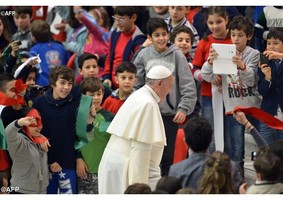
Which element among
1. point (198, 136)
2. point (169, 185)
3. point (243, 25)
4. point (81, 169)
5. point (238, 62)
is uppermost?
point (243, 25)

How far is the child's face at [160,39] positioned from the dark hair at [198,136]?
8.46 ft

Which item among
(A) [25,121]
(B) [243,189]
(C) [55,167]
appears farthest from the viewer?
(C) [55,167]

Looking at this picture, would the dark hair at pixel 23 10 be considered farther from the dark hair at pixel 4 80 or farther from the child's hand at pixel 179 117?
the child's hand at pixel 179 117

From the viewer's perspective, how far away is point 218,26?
14.8m

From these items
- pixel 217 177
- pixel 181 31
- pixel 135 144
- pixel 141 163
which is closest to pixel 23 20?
pixel 181 31

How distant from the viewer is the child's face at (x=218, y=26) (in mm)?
14742

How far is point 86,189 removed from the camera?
13781 mm

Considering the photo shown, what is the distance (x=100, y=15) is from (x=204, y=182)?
6.31 metres

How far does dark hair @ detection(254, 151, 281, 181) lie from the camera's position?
1148cm

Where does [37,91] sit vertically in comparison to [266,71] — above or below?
below

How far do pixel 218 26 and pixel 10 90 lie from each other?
8.01 feet

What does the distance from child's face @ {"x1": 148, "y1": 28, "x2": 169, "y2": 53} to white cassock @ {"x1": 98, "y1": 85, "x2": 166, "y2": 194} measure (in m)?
1.69

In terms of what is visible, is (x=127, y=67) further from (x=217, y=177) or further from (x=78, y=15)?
(x=217, y=177)
